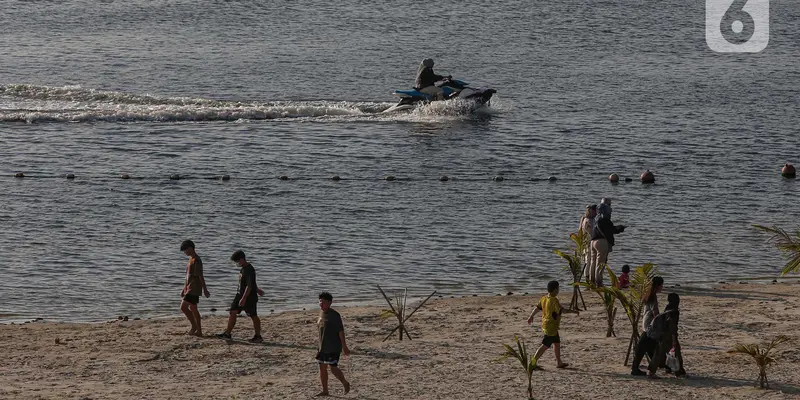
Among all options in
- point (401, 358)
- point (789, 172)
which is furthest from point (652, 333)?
point (789, 172)

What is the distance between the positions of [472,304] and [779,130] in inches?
941

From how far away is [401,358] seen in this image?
19047 mm

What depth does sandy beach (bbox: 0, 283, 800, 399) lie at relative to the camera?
57.1 feet

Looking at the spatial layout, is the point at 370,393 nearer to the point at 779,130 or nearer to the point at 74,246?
the point at 74,246

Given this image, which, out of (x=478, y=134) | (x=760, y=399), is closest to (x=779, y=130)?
(x=478, y=134)

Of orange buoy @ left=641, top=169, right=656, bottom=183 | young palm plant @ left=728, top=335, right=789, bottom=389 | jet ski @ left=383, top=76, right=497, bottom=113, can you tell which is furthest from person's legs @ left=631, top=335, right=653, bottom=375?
jet ski @ left=383, top=76, right=497, bottom=113

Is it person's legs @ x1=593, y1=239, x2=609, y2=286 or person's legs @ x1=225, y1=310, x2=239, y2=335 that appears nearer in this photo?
person's legs @ x1=225, y1=310, x2=239, y2=335

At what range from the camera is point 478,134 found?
139ft

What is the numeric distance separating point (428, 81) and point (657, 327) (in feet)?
91.1

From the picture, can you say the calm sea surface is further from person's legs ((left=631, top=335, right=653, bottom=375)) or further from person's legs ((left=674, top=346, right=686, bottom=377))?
person's legs ((left=674, top=346, right=686, bottom=377))

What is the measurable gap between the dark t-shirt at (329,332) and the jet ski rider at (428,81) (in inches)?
1093

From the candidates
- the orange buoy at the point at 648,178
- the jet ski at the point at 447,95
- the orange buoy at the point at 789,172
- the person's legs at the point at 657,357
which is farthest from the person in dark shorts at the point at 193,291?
the jet ski at the point at 447,95

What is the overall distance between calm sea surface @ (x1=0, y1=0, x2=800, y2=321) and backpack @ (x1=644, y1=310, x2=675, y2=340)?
7.11 m

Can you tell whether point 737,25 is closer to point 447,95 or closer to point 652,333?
point 447,95
